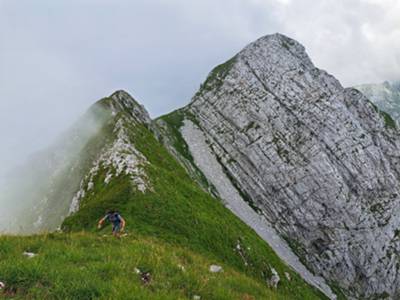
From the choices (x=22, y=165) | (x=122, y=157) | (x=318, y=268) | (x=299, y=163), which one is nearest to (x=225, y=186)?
(x=299, y=163)

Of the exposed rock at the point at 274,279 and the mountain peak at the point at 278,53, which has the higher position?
the mountain peak at the point at 278,53

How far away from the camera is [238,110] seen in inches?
4884

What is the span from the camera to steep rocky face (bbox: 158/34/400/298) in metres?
98.6

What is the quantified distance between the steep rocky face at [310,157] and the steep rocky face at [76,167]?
36431 mm

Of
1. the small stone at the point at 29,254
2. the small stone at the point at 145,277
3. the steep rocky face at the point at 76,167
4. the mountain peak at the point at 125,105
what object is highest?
the mountain peak at the point at 125,105

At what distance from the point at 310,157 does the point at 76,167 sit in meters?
69.2

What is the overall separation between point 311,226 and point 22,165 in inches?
2880

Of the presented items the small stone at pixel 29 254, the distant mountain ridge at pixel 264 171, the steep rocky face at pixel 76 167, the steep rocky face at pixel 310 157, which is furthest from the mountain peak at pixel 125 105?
the small stone at pixel 29 254

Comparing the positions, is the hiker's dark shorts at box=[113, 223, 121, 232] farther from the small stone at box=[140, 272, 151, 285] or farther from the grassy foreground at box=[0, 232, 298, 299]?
the small stone at box=[140, 272, 151, 285]

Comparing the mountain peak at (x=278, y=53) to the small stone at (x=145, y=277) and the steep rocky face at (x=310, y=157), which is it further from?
the small stone at (x=145, y=277)

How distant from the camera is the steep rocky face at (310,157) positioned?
323ft

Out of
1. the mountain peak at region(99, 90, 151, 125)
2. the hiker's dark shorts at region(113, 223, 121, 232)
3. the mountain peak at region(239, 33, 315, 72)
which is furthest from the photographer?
the mountain peak at region(239, 33, 315, 72)

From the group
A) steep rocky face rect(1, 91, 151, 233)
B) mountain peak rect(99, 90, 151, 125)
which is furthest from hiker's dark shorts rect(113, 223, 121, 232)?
mountain peak rect(99, 90, 151, 125)

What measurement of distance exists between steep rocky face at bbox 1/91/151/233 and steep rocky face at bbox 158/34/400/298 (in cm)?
3643
